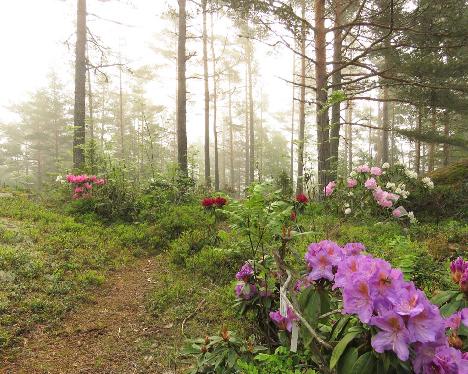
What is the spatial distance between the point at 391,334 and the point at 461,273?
1.86 ft

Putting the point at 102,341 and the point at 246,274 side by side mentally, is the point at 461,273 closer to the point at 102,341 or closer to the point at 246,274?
the point at 246,274

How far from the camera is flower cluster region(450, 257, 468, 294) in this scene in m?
1.42

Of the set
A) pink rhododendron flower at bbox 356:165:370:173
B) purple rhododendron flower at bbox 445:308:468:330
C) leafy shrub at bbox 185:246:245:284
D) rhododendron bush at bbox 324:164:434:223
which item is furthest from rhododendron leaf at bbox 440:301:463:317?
pink rhododendron flower at bbox 356:165:370:173

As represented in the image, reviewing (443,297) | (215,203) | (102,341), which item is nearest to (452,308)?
(443,297)

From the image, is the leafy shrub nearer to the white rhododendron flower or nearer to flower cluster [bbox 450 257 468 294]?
flower cluster [bbox 450 257 468 294]

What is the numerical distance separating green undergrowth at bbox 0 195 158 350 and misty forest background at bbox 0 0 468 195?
6.86 ft

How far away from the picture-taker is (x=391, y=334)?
1.16 meters

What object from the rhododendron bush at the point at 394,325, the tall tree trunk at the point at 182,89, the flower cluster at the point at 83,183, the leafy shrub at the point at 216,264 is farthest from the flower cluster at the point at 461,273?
the tall tree trunk at the point at 182,89

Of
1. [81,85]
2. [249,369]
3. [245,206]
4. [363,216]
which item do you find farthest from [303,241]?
[81,85]

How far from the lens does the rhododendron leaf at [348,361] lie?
50.7 inches

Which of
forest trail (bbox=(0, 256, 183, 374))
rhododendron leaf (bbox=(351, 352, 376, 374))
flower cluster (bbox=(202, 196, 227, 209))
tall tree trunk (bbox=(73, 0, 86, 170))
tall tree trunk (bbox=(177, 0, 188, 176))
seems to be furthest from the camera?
tall tree trunk (bbox=(177, 0, 188, 176))

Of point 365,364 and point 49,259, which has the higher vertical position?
point 365,364

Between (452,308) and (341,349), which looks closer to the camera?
(341,349)

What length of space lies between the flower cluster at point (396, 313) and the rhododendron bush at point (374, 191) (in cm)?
512
